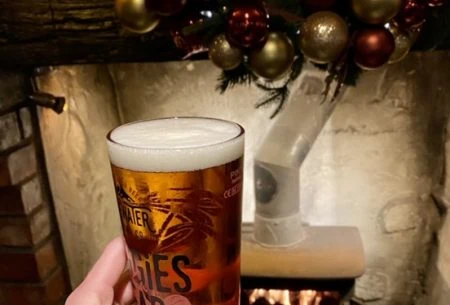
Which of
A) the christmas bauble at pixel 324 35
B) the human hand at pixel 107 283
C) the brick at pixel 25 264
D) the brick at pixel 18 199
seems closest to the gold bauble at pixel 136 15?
the christmas bauble at pixel 324 35

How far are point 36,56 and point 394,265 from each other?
1072mm

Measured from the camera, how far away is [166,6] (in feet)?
2.74

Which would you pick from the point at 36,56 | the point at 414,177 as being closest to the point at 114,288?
the point at 36,56

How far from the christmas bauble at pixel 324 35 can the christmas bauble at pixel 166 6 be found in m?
0.19

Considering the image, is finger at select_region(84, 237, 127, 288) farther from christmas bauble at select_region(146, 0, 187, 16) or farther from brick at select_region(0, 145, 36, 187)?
brick at select_region(0, 145, 36, 187)

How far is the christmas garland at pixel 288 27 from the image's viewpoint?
0.84 meters

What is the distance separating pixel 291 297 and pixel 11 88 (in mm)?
831

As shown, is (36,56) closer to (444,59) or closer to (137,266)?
(137,266)

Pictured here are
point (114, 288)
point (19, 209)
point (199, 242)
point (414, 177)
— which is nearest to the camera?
point (199, 242)

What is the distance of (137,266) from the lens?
0.63 m

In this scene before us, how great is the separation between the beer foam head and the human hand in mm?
151

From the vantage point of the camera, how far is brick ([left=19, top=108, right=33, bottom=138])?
1.30 meters

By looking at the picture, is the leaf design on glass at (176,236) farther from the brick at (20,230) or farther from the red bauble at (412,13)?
the brick at (20,230)

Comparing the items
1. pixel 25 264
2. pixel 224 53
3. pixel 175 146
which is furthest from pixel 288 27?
pixel 25 264
